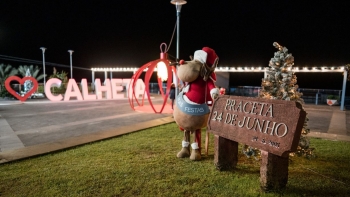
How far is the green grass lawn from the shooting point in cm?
391

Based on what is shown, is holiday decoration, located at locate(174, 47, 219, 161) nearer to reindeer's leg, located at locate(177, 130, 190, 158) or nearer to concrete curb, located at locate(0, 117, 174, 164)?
reindeer's leg, located at locate(177, 130, 190, 158)

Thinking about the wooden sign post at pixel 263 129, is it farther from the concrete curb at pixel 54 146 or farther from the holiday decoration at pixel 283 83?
the concrete curb at pixel 54 146

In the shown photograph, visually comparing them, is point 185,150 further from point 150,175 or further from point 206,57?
point 206,57

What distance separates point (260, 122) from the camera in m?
3.85

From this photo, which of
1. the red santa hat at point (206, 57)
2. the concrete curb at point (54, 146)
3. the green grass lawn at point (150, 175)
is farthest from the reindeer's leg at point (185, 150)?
the concrete curb at point (54, 146)

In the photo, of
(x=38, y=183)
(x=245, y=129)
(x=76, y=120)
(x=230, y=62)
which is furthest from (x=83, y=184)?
(x=230, y=62)

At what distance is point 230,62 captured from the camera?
4319cm

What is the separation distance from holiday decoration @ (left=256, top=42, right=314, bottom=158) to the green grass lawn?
30.0 inches

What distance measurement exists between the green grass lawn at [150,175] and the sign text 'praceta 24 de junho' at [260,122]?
0.86 metres

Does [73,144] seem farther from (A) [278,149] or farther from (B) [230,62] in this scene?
(B) [230,62]

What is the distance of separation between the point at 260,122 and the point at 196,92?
1.72 metres

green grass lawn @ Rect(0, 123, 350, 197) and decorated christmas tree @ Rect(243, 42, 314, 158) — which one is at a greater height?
decorated christmas tree @ Rect(243, 42, 314, 158)

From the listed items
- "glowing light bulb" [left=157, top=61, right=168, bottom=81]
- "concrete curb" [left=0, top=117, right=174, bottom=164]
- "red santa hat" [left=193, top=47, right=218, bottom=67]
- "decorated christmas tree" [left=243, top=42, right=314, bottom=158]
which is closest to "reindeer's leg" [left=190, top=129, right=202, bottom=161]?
"red santa hat" [left=193, top=47, right=218, bottom=67]

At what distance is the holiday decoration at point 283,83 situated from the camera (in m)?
4.66
